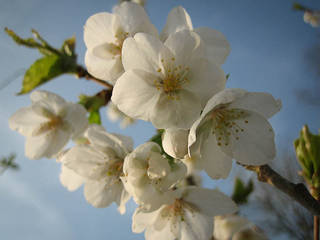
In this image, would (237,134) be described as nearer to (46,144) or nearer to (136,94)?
(136,94)

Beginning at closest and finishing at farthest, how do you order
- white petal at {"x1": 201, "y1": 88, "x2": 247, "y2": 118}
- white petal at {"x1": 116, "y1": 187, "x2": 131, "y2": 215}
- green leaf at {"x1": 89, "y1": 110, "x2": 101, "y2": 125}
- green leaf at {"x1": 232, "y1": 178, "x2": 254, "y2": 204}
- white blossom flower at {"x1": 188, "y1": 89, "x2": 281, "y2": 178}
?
white petal at {"x1": 201, "y1": 88, "x2": 247, "y2": 118} < white blossom flower at {"x1": 188, "y1": 89, "x2": 281, "y2": 178} < white petal at {"x1": 116, "y1": 187, "x2": 131, "y2": 215} < green leaf at {"x1": 89, "y1": 110, "x2": 101, "y2": 125} < green leaf at {"x1": 232, "y1": 178, "x2": 254, "y2": 204}

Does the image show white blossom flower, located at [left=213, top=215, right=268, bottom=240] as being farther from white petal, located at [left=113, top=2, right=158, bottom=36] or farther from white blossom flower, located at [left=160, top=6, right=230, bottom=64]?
white petal, located at [left=113, top=2, right=158, bottom=36]

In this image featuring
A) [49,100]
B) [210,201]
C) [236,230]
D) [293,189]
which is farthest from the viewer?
[236,230]

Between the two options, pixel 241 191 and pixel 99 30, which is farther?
pixel 241 191

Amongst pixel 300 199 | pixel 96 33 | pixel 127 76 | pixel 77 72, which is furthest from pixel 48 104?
pixel 300 199

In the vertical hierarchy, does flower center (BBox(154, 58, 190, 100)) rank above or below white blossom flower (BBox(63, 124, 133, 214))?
above

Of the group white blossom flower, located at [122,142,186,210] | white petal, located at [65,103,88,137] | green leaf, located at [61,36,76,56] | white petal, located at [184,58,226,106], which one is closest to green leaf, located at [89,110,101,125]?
white petal, located at [65,103,88,137]

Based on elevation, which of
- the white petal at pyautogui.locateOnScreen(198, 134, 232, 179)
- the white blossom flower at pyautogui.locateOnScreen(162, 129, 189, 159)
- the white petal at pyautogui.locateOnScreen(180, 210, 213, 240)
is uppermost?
the white blossom flower at pyautogui.locateOnScreen(162, 129, 189, 159)

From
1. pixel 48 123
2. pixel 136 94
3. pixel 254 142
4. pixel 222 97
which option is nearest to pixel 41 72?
pixel 48 123
